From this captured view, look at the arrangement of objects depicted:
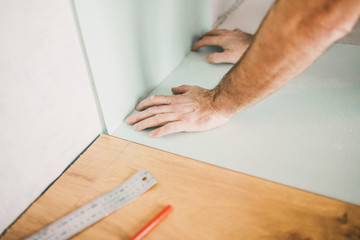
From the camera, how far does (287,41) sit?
1.62 ft

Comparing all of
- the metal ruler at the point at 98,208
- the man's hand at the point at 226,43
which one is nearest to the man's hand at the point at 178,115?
the metal ruler at the point at 98,208

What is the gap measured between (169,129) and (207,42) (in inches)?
20.1

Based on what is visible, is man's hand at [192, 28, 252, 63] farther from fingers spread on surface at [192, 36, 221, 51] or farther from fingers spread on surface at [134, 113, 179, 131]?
Answer: fingers spread on surface at [134, 113, 179, 131]

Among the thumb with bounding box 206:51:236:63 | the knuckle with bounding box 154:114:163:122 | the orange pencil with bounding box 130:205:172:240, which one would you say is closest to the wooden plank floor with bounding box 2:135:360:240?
the orange pencil with bounding box 130:205:172:240

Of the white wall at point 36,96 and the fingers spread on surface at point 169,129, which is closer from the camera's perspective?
the white wall at point 36,96

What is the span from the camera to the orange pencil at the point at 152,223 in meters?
0.49

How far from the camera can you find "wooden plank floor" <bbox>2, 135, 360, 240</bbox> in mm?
502

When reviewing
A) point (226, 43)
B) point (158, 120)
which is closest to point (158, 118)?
point (158, 120)

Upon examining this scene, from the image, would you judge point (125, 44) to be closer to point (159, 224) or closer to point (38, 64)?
point (38, 64)

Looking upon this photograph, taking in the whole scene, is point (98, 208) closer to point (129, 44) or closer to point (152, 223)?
point (152, 223)

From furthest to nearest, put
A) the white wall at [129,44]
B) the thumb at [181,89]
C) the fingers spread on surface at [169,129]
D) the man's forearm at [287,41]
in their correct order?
the thumb at [181,89] → the fingers spread on surface at [169,129] → the white wall at [129,44] → the man's forearm at [287,41]

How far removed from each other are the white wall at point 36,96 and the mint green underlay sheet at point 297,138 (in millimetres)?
168

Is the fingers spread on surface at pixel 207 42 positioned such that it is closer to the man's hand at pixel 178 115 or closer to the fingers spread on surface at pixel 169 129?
the man's hand at pixel 178 115

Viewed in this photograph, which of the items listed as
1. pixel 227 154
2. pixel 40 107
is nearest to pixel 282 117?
pixel 227 154
